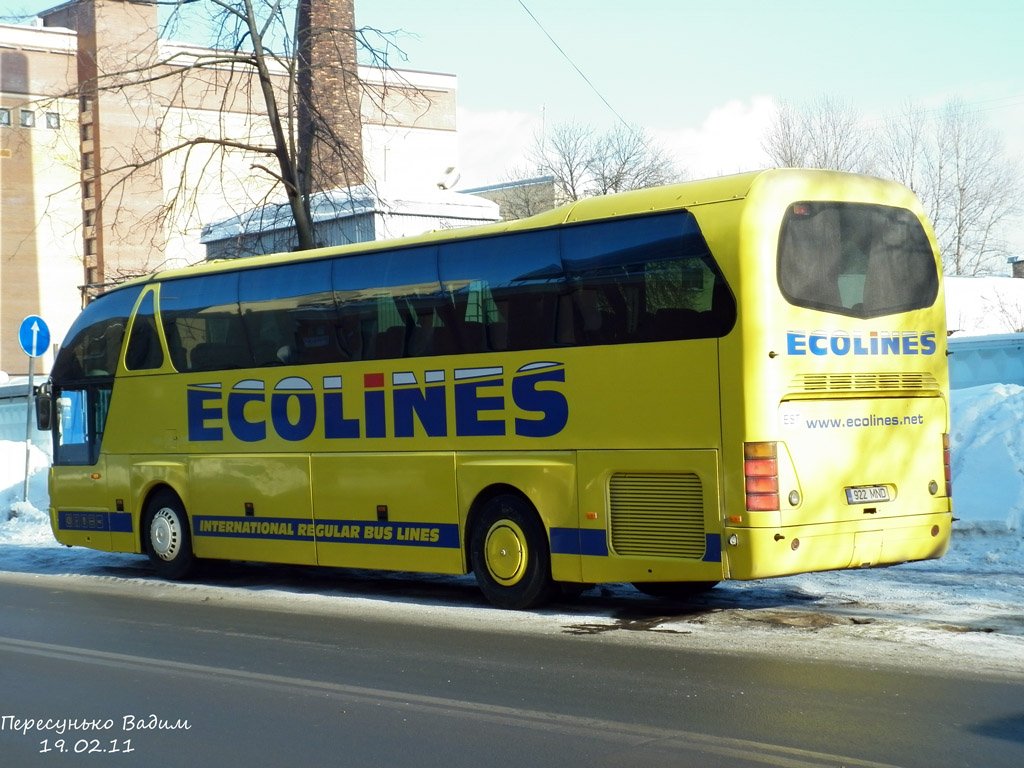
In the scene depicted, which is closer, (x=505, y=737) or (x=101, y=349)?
(x=505, y=737)

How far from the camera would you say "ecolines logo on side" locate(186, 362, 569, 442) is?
1138 centimetres

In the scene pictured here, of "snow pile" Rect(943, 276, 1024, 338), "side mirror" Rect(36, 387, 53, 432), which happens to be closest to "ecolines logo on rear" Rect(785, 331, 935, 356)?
"side mirror" Rect(36, 387, 53, 432)

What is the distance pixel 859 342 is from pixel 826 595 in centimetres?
253

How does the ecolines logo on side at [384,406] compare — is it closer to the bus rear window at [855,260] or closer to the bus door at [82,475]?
the bus door at [82,475]

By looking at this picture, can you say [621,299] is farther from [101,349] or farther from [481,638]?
[101,349]

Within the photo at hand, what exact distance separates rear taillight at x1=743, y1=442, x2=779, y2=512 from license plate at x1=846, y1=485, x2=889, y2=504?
84 cm

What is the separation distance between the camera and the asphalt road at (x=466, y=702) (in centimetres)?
642

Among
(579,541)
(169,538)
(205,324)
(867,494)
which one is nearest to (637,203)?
(579,541)

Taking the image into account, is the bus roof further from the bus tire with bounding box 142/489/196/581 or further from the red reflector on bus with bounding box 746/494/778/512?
the bus tire with bounding box 142/489/196/581

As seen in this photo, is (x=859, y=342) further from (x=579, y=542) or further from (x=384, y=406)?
(x=384, y=406)

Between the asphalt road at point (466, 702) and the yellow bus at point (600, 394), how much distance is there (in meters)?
1.13

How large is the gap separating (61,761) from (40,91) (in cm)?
6529

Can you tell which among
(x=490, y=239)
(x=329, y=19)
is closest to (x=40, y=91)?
(x=329, y=19)

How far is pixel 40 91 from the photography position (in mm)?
65875
